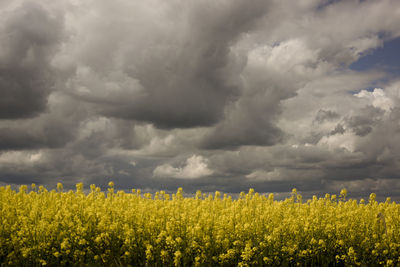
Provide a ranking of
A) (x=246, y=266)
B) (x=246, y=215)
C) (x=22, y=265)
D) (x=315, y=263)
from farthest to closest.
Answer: (x=246, y=215) → (x=315, y=263) → (x=22, y=265) → (x=246, y=266)

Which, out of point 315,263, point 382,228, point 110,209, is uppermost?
point 110,209

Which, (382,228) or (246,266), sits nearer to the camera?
(246,266)

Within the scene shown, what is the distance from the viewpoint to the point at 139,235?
31.9ft

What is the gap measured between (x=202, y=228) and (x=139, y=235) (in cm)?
170

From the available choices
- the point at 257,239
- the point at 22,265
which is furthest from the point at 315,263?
the point at 22,265

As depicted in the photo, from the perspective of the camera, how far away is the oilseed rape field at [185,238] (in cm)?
907

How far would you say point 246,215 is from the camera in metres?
10.9

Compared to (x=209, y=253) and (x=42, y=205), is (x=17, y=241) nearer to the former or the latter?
(x=42, y=205)

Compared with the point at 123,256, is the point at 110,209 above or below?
above

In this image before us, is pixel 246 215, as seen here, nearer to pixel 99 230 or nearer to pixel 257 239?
pixel 257 239

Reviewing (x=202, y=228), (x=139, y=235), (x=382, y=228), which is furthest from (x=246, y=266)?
(x=382, y=228)

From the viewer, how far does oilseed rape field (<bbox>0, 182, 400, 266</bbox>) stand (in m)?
9.07

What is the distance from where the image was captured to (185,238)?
9.48 metres

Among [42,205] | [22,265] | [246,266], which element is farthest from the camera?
[42,205]
